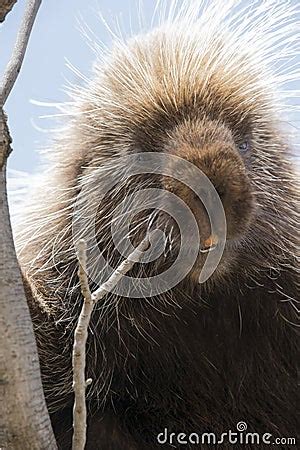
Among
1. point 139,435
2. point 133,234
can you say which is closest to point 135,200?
point 133,234

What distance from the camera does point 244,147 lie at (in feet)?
4.80

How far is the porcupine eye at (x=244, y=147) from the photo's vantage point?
1.45 m

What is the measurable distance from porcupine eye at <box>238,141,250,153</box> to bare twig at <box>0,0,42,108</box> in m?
0.64

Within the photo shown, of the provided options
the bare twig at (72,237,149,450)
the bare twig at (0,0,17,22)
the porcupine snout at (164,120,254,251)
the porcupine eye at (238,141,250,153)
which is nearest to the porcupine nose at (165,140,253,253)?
the porcupine snout at (164,120,254,251)

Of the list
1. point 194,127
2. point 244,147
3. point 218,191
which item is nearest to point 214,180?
point 218,191

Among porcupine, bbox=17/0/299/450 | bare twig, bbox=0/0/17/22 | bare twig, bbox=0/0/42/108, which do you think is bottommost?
porcupine, bbox=17/0/299/450

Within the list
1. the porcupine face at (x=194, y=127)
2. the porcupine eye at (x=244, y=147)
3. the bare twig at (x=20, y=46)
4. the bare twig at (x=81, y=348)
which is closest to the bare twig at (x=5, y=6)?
the bare twig at (x=20, y=46)

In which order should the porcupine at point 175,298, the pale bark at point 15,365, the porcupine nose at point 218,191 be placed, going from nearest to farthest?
the pale bark at point 15,365, the porcupine nose at point 218,191, the porcupine at point 175,298

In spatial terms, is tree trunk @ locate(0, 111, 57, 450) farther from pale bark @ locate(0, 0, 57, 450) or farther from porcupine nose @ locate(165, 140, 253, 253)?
porcupine nose @ locate(165, 140, 253, 253)

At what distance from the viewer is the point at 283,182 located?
1594mm

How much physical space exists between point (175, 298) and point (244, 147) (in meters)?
0.35

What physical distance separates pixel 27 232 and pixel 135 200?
1.41 ft

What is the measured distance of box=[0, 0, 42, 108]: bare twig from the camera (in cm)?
88

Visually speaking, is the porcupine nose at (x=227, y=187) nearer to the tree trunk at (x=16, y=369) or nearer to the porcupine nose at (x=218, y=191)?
the porcupine nose at (x=218, y=191)
